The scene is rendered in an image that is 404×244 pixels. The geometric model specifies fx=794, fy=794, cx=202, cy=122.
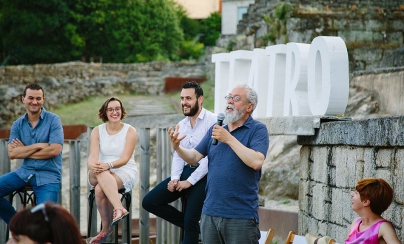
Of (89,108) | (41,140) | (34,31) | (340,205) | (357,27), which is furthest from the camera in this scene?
(34,31)

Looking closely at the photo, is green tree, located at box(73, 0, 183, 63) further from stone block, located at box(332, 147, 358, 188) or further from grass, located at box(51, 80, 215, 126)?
stone block, located at box(332, 147, 358, 188)

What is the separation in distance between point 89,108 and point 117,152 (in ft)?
58.0

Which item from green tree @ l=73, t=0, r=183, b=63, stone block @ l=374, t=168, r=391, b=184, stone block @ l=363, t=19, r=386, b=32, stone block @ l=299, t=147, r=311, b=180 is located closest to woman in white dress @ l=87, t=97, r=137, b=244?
stone block @ l=299, t=147, r=311, b=180

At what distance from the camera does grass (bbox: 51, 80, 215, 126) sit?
2217cm

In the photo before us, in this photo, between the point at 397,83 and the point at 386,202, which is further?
the point at 397,83

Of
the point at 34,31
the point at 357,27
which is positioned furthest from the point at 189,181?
the point at 34,31

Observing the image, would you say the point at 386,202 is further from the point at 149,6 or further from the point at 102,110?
the point at 149,6

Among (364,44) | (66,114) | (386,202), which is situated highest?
(364,44)

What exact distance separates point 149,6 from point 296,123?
32392 mm

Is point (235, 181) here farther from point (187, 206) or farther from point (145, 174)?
point (145, 174)

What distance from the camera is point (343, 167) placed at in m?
6.54

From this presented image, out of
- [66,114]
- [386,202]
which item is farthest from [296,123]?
[66,114]

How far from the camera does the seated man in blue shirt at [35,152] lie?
7.77 metres

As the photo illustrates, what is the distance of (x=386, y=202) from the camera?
5.07 metres
